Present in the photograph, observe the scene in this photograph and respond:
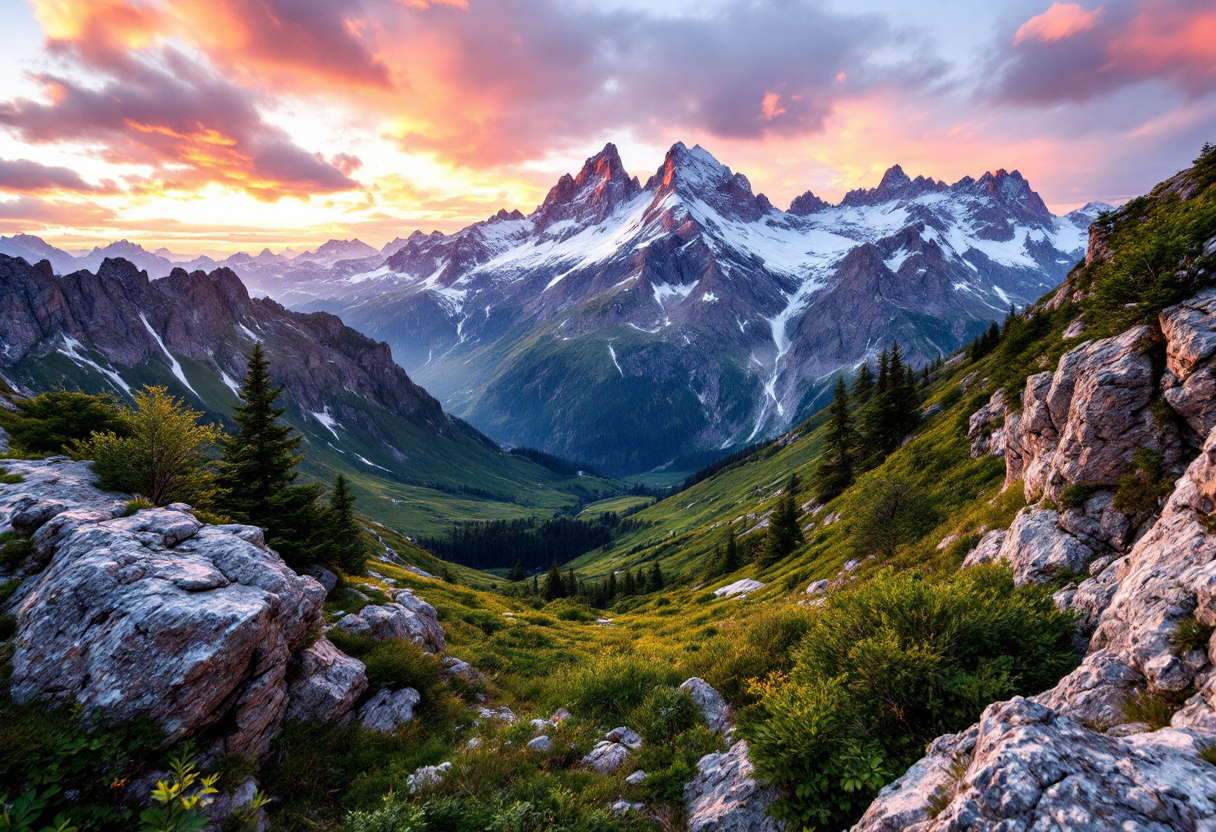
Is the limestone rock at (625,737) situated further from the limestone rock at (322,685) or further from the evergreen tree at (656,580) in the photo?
the evergreen tree at (656,580)

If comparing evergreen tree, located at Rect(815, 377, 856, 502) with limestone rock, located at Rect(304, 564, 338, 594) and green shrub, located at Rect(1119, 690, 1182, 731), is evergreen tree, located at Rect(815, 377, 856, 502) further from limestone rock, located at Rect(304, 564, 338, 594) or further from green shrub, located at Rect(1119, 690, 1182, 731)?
limestone rock, located at Rect(304, 564, 338, 594)

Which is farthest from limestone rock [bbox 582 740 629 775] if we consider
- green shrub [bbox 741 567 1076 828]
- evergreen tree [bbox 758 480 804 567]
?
evergreen tree [bbox 758 480 804 567]

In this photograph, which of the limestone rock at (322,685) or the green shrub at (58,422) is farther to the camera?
the green shrub at (58,422)

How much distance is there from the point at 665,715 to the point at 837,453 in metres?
→ 54.7

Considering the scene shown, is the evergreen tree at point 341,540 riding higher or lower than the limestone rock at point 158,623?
lower

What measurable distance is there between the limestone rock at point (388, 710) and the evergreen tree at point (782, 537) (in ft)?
144

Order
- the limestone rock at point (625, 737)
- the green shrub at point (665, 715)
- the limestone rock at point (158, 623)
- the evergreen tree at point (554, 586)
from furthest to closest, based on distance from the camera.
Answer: the evergreen tree at point (554, 586)
the limestone rock at point (625, 737)
the green shrub at point (665, 715)
the limestone rock at point (158, 623)

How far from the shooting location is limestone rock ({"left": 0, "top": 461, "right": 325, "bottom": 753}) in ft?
33.3

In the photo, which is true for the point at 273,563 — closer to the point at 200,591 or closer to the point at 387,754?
the point at 200,591

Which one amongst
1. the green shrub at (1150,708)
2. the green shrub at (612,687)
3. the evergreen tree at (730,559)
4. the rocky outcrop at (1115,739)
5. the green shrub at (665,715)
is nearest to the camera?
the rocky outcrop at (1115,739)

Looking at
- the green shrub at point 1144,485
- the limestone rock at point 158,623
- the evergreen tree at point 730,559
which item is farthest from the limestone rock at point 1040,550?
the evergreen tree at point 730,559

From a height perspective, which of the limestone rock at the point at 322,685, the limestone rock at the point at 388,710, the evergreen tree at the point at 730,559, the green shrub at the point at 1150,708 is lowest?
the evergreen tree at the point at 730,559

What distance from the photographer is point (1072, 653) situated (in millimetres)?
10562

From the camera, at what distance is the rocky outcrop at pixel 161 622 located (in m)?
10.2
